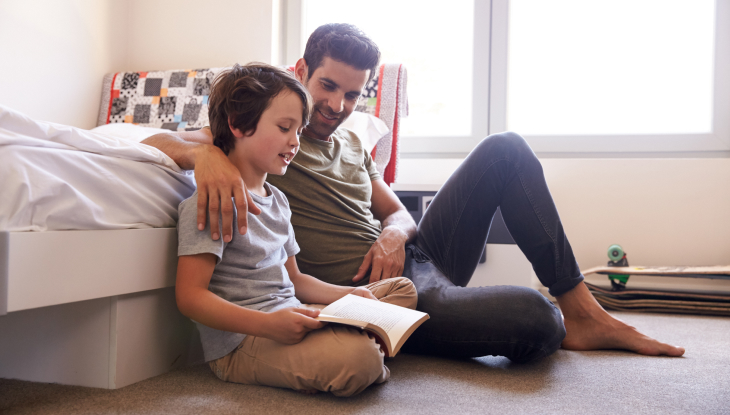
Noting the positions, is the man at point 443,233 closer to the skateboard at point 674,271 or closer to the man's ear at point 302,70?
the man's ear at point 302,70

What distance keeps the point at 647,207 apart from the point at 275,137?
2044 millimetres

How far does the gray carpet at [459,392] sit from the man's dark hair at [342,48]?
0.72 meters

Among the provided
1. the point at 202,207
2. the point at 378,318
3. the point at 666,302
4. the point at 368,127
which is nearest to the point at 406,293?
the point at 378,318

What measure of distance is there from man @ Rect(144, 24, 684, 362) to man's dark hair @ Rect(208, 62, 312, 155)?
53 millimetres

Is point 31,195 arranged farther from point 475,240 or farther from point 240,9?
point 240,9

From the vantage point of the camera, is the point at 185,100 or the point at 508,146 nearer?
the point at 508,146

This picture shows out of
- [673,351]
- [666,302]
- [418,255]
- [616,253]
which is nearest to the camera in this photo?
[673,351]

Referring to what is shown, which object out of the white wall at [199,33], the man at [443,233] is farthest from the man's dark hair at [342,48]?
the white wall at [199,33]

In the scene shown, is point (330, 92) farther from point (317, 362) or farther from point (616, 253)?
point (616, 253)

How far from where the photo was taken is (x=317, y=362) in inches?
34.2

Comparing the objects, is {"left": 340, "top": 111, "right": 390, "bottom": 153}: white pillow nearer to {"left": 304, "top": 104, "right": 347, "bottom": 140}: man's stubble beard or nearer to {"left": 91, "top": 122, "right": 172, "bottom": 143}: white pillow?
{"left": 91, "top": 122, "right": 172, "bottom": 143}: white pillow

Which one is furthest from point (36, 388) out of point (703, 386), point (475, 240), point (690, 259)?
point (690, 259)

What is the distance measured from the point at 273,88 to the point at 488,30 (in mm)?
1947

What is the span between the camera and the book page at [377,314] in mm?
864
